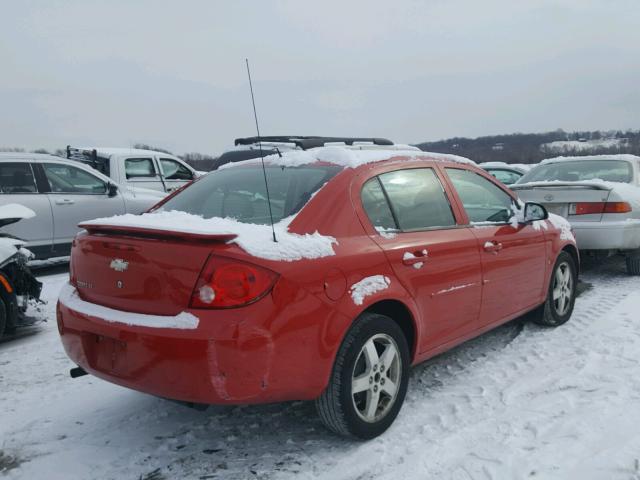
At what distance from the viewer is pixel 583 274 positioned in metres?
7.21

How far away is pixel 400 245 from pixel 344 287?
55 cm

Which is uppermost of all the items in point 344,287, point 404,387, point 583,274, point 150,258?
point 150,258

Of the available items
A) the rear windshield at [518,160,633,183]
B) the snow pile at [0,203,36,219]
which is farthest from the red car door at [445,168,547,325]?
the snow pile at [0,203,36,219]

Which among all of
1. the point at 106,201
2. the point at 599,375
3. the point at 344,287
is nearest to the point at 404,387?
the point at 344,287

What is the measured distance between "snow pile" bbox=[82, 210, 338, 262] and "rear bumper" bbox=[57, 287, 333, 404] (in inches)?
9.7

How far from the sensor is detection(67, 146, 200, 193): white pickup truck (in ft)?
34.0

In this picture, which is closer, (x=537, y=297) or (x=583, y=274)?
(x=537, y=297)

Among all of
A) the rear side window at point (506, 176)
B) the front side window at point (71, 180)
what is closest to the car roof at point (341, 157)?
the front side window at point (71, 180)

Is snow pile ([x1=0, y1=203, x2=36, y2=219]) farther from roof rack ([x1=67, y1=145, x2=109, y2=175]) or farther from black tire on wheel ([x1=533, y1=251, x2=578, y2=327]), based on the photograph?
roof rack ([x1=67, y1=145, x2=109, y2=175])

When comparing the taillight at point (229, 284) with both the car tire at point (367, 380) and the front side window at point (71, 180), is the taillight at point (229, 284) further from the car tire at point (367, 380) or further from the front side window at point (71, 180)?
the front side window at point (71, 180)

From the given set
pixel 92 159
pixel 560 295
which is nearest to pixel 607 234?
pixel 560 295

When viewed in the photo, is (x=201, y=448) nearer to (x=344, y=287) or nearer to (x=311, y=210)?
(x=344, y=287)

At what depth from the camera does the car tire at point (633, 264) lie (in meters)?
6.86

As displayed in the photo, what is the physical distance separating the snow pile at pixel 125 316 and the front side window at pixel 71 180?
210 inches
